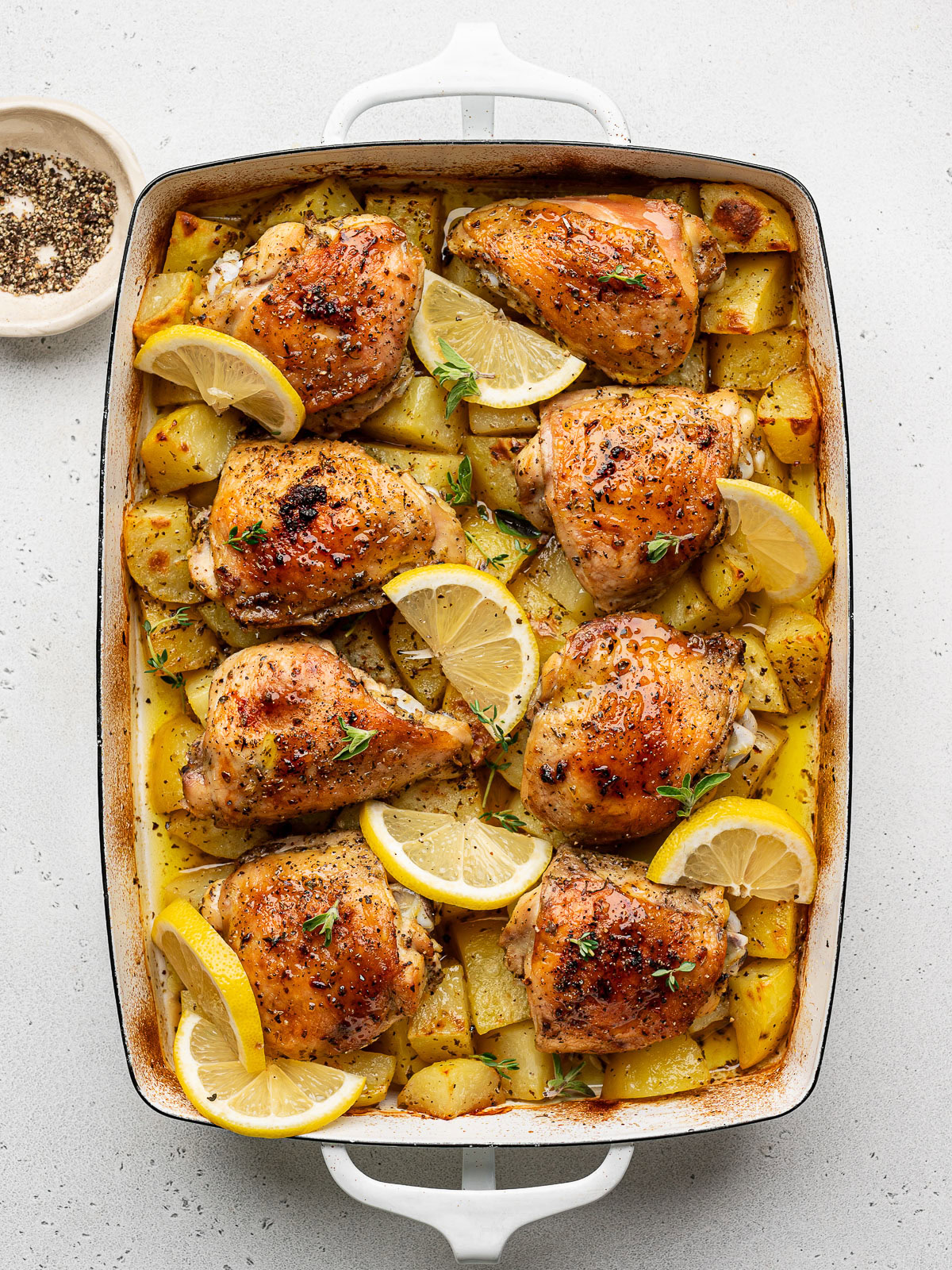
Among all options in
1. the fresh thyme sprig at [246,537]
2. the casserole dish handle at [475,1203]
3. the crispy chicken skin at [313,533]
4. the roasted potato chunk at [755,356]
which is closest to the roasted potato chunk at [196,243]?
the crispy chicken skin at [313,533]

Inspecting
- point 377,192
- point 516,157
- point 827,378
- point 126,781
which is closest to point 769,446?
point 827,378

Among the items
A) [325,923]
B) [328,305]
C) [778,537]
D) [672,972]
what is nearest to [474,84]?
[328,305]

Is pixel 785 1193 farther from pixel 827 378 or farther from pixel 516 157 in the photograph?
pixel 516 157

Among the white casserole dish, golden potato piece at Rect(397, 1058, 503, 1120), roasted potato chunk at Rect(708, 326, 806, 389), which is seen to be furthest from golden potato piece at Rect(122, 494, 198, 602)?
roasted potato chunk at Rect(708, 326, 806, 389)

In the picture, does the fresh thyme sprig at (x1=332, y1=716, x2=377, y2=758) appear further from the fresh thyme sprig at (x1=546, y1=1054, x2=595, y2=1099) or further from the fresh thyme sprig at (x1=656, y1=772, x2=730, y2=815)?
the fresh thyme sprig at (x1=546, y1=1054, x2=595, y2=1099)

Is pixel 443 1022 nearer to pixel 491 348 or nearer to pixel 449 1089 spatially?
pixel 449 1089

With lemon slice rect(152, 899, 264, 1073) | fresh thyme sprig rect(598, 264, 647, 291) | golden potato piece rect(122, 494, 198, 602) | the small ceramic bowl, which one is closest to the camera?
lemon slice rect(152, 899, 264, 1073)
